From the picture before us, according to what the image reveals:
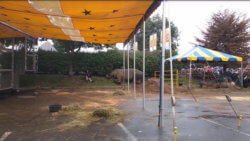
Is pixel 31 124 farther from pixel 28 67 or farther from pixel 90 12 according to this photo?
pixel 28 67

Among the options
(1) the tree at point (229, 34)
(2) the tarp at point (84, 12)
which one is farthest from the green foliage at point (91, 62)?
(2) the tarp at point (84, 12)

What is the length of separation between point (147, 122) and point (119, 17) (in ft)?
11.9

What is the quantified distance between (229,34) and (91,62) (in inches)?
583

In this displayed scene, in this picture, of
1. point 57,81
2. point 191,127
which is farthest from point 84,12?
point 57,81

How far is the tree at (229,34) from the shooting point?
1869cm

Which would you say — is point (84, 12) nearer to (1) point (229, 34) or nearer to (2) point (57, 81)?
(2) point (57, 81)

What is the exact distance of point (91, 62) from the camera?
20.3 m

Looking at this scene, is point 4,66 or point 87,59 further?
point 87,59

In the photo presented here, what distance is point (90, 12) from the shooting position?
5.83 metres

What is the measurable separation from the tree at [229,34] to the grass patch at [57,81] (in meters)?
11.8

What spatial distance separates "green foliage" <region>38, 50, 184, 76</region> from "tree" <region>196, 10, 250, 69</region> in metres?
5.19

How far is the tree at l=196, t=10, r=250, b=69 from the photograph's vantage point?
1869cm

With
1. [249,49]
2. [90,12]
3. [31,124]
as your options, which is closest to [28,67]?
[31,124]

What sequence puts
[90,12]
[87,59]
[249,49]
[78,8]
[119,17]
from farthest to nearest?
[87,59], [249,49], [119,17], [90,12], [78,8]
